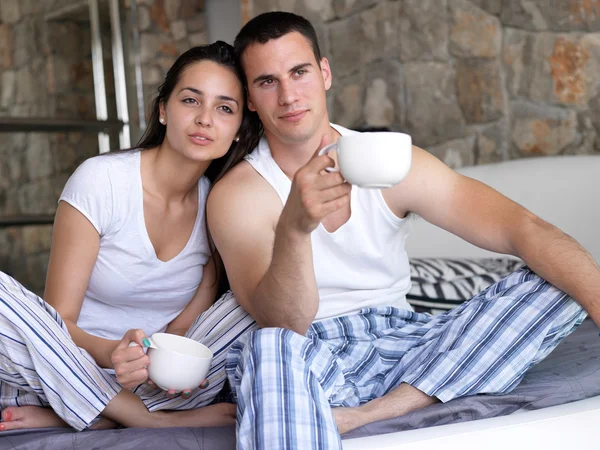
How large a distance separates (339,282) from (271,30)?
1.93 feet

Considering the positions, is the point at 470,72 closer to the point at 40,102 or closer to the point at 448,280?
the point at 448,280

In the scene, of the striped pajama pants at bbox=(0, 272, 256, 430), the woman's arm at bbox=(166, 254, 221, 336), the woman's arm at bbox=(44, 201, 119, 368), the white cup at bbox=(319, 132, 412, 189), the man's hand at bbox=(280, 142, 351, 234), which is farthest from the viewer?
the woman's arm at bbox=(166, 254, 221, 336)

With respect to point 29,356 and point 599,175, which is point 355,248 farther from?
point 599,175

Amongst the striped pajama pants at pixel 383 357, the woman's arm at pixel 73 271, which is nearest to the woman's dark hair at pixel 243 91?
the woman's arm at pixel 73 271

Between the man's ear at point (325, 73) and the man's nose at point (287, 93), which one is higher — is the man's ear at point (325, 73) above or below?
above

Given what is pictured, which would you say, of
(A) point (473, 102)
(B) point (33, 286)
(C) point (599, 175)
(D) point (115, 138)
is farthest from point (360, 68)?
(B) point (33, 286)

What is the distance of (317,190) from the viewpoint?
1.05 metres

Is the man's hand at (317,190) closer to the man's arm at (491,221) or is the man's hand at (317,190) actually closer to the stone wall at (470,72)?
the man's arm at (491,221)

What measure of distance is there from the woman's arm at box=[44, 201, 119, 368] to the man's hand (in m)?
0.64

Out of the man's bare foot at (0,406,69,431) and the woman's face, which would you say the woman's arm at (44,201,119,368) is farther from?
the woman's face

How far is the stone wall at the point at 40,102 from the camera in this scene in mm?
3896

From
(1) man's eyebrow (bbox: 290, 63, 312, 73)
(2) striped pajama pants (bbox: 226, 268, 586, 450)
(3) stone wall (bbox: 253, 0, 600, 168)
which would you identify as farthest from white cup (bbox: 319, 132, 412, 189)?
(3) stone wall (bbox: 253, 0, 600, 168)

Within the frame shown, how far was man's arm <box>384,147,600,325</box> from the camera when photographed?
53.8 inches

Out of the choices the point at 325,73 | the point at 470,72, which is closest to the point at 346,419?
the point at 325,73
